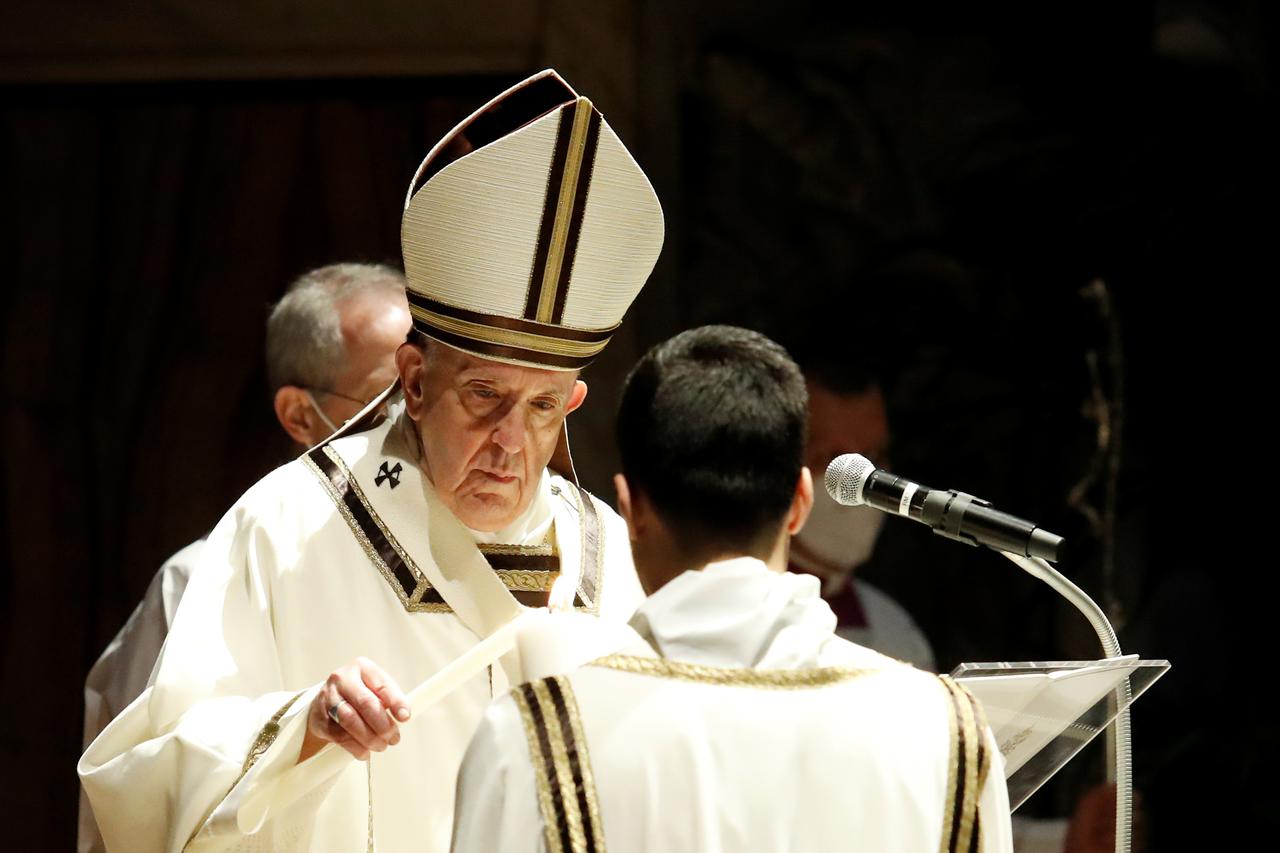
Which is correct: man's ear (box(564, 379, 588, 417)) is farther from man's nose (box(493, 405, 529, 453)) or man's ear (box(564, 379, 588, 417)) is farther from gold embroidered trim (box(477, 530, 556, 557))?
gold embroidered trim (box(477, 530, 556, 557))

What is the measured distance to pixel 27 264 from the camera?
182 inches

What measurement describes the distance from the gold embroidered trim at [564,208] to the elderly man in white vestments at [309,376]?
2.93 feet

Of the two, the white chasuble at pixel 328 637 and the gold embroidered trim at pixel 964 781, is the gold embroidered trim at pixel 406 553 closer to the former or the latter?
the white chasuble at pixel 328 637

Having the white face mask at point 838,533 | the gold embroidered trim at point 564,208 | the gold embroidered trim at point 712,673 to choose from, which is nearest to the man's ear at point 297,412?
the gold embroidered trim at point 564,208

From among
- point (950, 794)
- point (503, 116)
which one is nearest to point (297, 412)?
point (503, 116)

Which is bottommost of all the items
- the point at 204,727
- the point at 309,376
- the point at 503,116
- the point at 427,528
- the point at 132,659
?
the point at 132,659

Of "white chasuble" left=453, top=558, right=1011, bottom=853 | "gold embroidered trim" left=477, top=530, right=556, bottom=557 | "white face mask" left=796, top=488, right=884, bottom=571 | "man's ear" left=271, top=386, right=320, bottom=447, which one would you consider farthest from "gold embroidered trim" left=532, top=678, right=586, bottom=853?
"white face mask" left=796, top=488, right=884, bottom=571

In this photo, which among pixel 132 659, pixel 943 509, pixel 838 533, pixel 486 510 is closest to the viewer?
pixel 943 509

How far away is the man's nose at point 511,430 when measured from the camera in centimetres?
252

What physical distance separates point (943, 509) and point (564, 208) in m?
0.77

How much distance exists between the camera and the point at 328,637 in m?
2.55

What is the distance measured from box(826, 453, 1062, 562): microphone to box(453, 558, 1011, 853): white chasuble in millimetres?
255

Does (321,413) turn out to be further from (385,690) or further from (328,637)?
(385,690)

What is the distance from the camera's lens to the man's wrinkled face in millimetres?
2521
